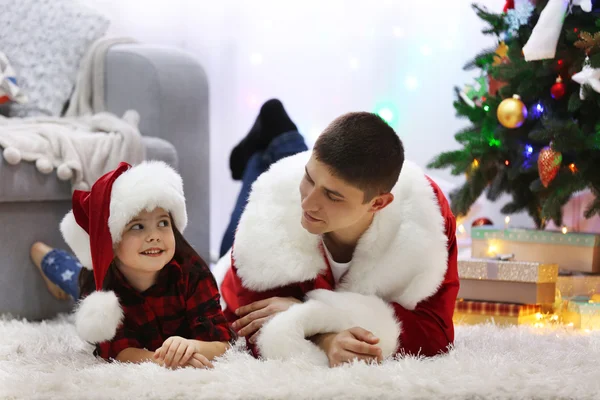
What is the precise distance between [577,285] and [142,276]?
1.13 metres

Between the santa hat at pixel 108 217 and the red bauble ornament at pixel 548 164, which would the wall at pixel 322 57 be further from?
the santa hat at pixel 108 217

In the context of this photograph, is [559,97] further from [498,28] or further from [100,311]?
[100,311]

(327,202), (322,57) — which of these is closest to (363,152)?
(327,202)

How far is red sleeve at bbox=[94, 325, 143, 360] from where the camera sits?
139cm

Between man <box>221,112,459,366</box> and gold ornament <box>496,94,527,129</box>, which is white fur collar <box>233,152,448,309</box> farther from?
gold ornament <box>496,94,527,129</box>

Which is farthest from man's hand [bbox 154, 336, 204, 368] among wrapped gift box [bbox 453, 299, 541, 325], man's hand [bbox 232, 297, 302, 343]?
wrapped gift box [bbox 453, 299, 541, 325]

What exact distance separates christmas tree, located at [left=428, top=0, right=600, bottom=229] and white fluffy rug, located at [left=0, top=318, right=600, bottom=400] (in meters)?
0.62

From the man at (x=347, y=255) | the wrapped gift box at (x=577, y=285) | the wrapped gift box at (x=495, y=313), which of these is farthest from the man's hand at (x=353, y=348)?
the wrapped gift box at (x=577, y=285)

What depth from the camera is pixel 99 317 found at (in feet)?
4.39

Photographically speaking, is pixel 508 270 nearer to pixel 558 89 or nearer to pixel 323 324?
pixel 558 89

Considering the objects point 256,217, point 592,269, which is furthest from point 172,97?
point 592,269

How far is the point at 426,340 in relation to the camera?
1411 millimetres

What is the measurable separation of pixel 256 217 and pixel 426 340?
38cm

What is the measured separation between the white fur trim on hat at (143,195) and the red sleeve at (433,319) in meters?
0.44
